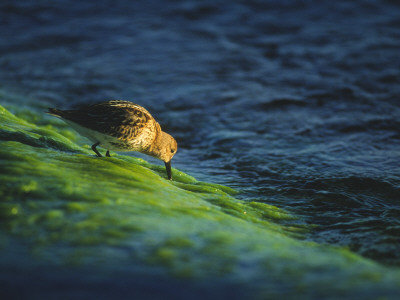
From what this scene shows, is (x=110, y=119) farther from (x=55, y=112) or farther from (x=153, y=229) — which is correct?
(x=153, y=229)

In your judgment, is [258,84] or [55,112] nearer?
[55,112]

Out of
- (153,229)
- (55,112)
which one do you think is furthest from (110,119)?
(153,229)

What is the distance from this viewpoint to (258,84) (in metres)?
10.3

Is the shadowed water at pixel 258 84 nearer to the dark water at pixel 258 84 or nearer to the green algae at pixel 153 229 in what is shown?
the dark water at pixel 258 84

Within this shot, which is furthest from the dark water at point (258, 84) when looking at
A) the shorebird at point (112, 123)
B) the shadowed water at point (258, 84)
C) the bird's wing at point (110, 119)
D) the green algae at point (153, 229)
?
the bird's wing at point (110, 119)

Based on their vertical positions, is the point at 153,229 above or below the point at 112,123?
below

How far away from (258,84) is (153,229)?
7134 mm

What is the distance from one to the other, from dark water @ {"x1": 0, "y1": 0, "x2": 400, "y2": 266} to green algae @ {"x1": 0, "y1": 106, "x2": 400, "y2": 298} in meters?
0.73

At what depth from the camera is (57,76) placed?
35.9 feet

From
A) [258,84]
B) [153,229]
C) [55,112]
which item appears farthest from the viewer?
[258,84]

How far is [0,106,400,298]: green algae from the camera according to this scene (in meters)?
3.16

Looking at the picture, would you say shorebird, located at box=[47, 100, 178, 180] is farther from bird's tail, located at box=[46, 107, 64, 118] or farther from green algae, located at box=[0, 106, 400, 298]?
green algae, located at box=[0, 106, 400, 298]

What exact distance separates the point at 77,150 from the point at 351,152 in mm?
4095

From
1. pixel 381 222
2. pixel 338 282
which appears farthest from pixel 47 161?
pixel 381 222
